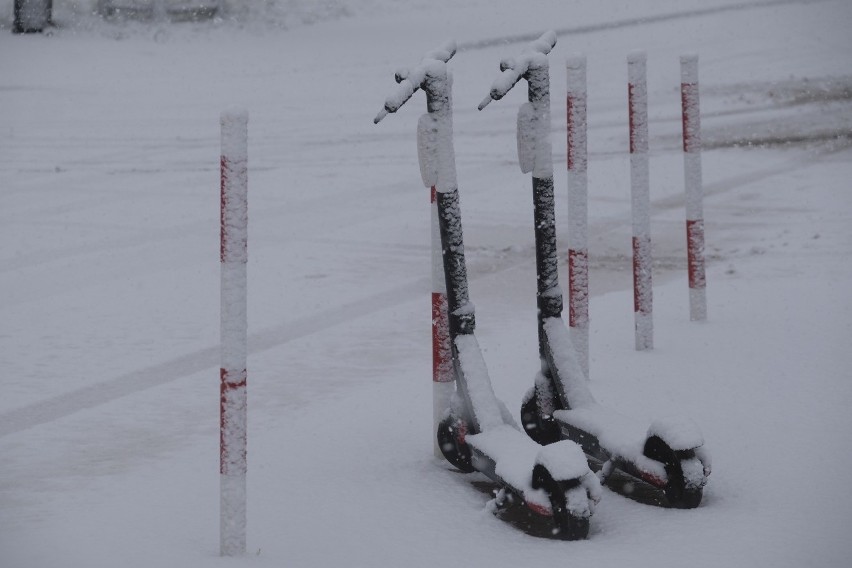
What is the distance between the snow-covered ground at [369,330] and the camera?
4.14m

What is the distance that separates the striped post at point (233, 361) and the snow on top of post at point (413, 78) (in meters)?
0.67

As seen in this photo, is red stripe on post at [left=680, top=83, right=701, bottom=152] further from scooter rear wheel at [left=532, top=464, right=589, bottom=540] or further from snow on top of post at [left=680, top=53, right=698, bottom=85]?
scooter rear wheel at [left=532, top=464, right=589, bottom=540]

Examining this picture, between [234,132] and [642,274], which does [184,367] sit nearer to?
[642,274]

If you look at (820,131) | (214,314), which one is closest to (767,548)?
(214,314)

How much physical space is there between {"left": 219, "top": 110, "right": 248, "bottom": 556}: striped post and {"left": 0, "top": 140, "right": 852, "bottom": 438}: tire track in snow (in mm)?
1828

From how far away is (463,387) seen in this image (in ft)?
15.1

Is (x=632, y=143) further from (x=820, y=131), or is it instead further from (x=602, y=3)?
(x=602, y=3)

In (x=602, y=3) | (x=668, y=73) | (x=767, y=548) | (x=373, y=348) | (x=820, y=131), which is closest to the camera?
(x=767, y=548)

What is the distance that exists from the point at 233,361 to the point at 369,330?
327 cm

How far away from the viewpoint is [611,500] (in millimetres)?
4383

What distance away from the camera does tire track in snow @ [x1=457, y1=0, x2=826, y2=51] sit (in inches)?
981

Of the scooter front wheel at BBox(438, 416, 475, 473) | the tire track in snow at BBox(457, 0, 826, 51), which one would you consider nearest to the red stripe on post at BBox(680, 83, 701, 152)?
the scooter front wheel at BBox(438, 416, 475, 473)

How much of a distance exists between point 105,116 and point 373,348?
12.4m

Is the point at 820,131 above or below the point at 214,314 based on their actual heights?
above
